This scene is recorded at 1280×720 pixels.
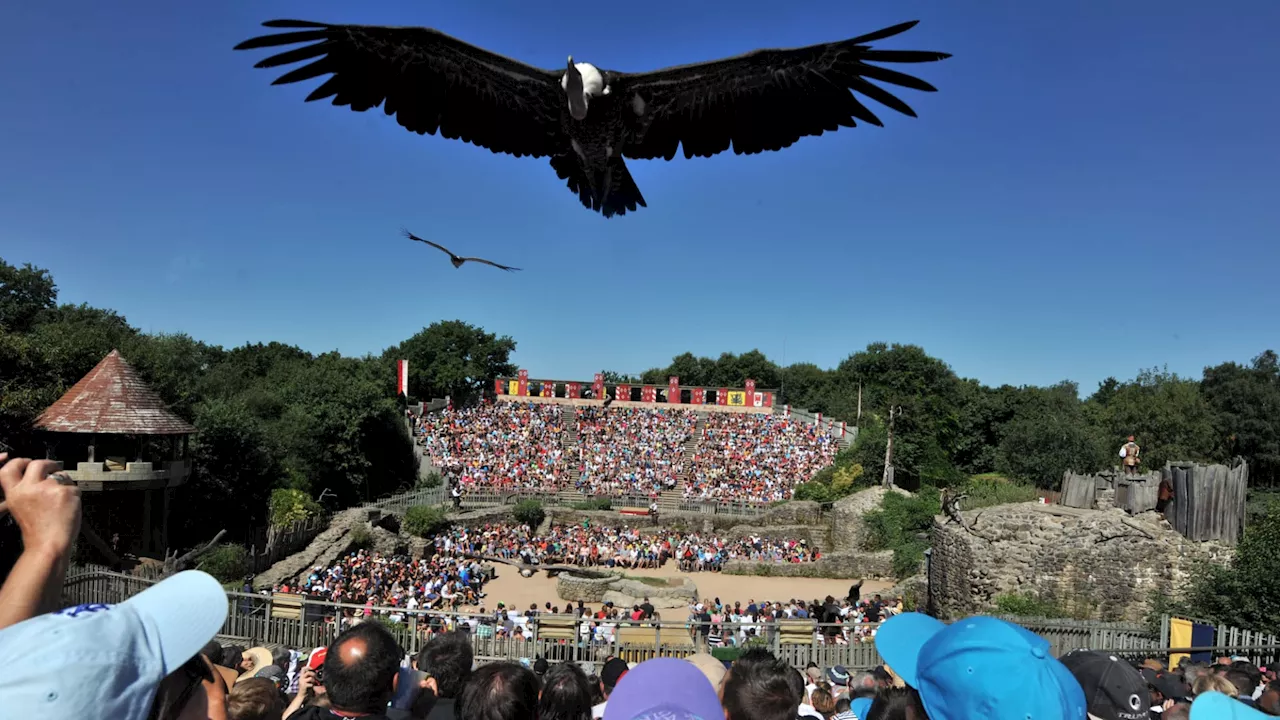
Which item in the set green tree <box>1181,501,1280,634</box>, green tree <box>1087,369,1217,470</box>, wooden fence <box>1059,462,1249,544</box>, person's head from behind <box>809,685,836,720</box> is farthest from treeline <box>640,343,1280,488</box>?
person's head from behind <box>809,685,836,720</box>

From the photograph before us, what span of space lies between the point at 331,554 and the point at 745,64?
1832 cm

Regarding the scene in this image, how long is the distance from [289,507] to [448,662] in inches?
780

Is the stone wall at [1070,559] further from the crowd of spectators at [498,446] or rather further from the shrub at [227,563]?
the crowd of spectators at [498,446]

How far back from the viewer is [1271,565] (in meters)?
9.44

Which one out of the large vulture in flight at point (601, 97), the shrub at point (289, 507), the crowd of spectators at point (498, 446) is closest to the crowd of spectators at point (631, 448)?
the crowd of spectators at point (498, 446)

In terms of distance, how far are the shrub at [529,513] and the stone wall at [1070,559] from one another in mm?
14636

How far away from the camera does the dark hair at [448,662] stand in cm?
305

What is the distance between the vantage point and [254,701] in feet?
7.40

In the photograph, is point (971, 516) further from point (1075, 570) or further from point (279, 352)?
point (279, 352)

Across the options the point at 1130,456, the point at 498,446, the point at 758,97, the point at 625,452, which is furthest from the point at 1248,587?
the point at 498,446

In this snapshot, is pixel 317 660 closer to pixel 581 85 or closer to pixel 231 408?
pixel 581 85

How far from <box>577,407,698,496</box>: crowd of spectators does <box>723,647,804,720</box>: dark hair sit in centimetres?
2656

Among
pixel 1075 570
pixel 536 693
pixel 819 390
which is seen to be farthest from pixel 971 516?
pixel 819 390

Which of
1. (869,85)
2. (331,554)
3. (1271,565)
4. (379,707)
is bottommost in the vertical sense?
(331,554)
